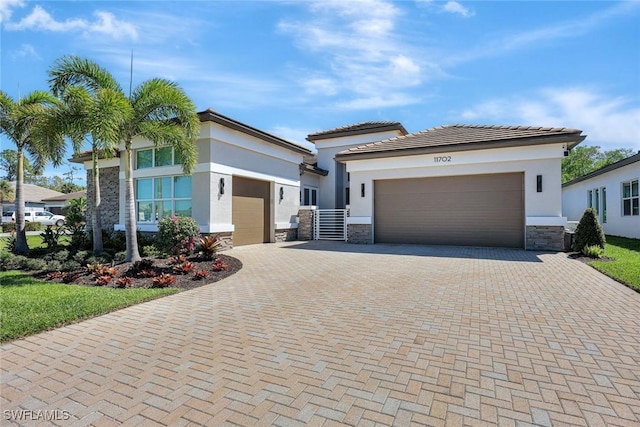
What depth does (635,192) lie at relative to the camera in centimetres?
1636

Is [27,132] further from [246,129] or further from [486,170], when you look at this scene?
[486,170]

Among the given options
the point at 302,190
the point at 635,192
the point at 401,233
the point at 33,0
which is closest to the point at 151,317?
the point at 33,0

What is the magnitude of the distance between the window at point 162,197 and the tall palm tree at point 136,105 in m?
3.81

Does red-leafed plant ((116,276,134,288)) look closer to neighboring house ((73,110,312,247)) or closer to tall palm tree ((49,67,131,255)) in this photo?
tall palm tree ((49,67,131,255))

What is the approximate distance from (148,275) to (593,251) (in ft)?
42.2

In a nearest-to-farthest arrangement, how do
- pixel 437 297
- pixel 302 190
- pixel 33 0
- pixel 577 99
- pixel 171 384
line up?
pixel 171 384 < pixel 437 297 < pixel 33 0 < pixel 577 99 < pixel 302 190

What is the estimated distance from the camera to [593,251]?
33.7 ft

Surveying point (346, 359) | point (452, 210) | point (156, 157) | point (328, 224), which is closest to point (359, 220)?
point (328, 224)

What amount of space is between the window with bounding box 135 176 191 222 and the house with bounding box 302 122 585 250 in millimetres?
7079

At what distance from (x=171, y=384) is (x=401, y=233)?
41.9 ft

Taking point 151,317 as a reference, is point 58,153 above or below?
above

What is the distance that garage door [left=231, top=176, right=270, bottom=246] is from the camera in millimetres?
14242

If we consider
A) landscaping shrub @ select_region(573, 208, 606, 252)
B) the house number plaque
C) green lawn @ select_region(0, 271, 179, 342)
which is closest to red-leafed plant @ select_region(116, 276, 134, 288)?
green lawn @ select_region(0, 271, 179, 342)

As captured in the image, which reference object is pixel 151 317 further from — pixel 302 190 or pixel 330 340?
pixel 302 190
